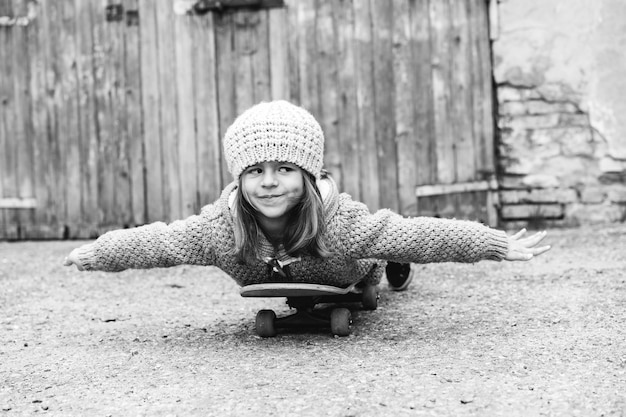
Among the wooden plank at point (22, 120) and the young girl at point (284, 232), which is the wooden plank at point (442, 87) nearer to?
the wooden plank at point (22, 120)

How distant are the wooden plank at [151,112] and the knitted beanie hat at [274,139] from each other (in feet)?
10.7

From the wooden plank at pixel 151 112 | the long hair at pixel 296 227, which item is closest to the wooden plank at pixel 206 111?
the wooden plank at pixel 151 112

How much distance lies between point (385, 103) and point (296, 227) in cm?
317

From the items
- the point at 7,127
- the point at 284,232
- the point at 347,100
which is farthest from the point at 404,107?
the point at 284,232

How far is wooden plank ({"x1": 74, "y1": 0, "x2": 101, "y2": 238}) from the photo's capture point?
642 cm

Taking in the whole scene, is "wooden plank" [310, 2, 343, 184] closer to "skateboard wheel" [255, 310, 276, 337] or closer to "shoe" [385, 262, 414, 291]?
"shoe" [385, 262, 414, 291]

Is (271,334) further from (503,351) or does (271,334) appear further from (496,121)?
(496,121)

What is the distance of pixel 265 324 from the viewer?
3363 millimetres

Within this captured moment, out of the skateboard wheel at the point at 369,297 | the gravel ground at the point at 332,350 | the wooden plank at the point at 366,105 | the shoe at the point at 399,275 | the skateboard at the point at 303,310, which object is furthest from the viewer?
the wooden plank at the point at 366,105

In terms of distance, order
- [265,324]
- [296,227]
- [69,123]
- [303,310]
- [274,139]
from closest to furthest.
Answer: [274,139], [296,227], [265,324], [303,310], [69,123]

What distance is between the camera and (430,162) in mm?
6273

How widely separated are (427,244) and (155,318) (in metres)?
1.32

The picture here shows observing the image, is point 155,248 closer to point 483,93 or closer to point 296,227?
point 296,227

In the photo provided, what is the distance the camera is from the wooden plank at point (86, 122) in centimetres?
642
